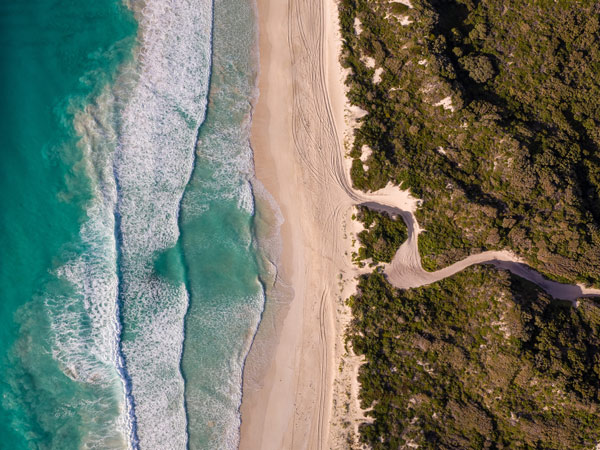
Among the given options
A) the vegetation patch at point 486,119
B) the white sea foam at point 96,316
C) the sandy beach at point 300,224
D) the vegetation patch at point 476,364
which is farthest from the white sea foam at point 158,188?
the vegetation patch at point 476,364

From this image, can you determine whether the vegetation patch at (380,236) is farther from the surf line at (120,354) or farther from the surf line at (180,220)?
the surf line at (120,354)

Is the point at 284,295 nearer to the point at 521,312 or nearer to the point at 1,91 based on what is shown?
the point at 521,312

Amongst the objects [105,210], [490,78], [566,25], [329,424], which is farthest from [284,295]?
[566,25]

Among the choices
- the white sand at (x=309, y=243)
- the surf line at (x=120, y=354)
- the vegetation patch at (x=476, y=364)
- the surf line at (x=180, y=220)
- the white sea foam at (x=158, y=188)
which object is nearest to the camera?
the vegetation patch at (x=476, y=364)

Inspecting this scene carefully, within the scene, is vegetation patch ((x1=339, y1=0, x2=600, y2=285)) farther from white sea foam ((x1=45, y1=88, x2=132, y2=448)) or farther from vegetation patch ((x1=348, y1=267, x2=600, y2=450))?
white sea foam ((x1=45, y1=88, x2=132, y2=448))

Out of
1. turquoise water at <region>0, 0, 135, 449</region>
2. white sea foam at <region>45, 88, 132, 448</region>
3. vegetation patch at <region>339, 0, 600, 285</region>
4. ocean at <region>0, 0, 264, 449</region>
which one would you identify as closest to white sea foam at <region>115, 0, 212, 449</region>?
ocean at <region>0, 0, 264, 449</region>

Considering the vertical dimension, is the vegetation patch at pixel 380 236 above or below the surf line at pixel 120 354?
above

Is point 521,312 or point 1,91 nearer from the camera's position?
point 521,312

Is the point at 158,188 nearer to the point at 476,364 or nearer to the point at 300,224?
the point at 300,224
